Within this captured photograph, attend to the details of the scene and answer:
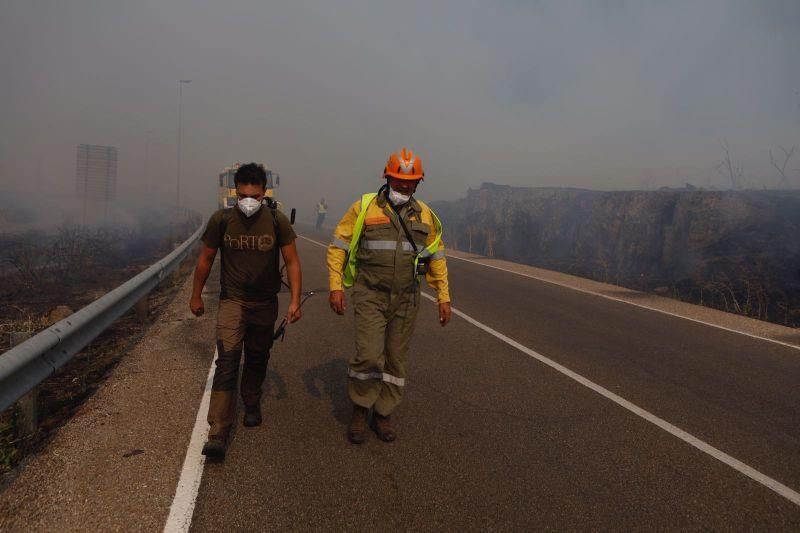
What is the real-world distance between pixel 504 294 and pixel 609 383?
5871 millimetres

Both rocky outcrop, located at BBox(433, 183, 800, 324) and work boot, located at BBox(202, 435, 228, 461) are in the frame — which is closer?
work boot, located at BBox(202, 435, 228, 461)

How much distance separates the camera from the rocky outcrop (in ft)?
46.8

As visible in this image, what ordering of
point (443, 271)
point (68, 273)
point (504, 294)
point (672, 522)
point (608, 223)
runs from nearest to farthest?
1. point (672, 522)
2. point (443, 271)
3. point (504, 294)
4. point (68, 273)
5. point (608, 223)

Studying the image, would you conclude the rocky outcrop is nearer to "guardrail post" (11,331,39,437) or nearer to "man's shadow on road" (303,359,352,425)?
"man's shadow on road" (303,359,352,425)

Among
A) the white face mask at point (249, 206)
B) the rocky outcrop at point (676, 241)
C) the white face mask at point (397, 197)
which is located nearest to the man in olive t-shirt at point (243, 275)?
the white face mask at point (249, 206)

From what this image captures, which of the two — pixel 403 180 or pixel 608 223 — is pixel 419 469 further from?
pixel 608 223

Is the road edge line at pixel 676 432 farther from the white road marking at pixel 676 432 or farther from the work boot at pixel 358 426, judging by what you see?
the work boot at pixel 358 426

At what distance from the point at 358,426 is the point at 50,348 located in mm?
2139

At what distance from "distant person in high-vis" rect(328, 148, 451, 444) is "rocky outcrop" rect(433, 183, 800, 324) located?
9.84 meters

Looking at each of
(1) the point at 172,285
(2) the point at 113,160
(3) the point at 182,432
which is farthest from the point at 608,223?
(2) the point at 113,160

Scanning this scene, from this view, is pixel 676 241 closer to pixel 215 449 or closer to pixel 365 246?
pixel 365 246

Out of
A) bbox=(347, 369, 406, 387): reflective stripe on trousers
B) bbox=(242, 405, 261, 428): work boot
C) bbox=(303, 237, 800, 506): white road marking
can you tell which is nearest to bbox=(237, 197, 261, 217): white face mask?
→ bbox=(347, 369, 406, 387): reflective stripe on trousers

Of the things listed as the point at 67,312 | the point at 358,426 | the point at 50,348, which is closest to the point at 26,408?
the point at 50,348

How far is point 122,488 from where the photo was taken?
3.43 metres
